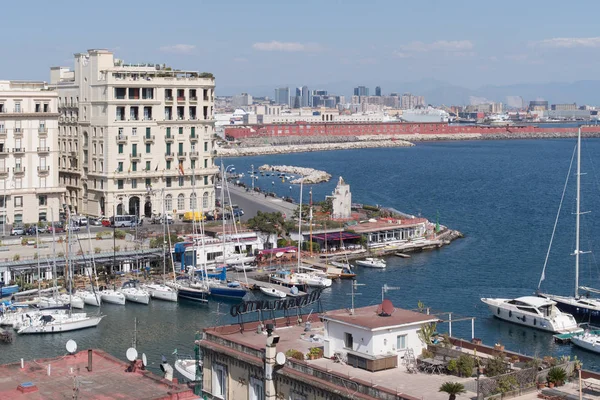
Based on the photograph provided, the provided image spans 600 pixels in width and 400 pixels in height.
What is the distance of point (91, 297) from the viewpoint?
36375 millimetres

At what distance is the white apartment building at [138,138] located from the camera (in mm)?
51625

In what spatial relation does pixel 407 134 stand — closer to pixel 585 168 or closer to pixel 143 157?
pixel 585 168

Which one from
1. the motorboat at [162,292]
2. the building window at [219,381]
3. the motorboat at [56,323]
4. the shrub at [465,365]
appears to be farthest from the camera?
the motorboat at [162,292]

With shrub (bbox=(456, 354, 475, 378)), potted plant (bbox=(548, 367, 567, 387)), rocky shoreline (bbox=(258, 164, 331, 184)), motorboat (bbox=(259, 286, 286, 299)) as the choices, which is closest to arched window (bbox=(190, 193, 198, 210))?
motorboat (bbox=(259, 286, 286, 299))

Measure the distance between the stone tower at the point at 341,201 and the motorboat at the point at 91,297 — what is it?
20861 millimetres

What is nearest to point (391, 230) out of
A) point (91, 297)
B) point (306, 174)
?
point (91, 297)

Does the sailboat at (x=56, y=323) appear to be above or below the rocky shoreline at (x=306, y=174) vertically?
above

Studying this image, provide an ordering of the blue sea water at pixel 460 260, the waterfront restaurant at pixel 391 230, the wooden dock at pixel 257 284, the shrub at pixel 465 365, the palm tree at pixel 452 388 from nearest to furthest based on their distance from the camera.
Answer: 1. the palm tree at pixel 452 388
2. the shrub at pixel 465 365
3. the blue sea water at pixel 460 260
4. the wooden dock at pixel 257 284
5. the waterfront restaurant at pixel 391 230

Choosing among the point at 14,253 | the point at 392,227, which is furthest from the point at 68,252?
the point at 392,227

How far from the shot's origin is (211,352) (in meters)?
17.7

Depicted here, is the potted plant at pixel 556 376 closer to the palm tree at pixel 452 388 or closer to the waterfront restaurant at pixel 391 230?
the palm tree at pixel 452 388

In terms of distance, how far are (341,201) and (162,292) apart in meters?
19.3

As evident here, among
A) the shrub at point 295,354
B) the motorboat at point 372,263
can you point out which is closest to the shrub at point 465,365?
the shrub at point 295,354

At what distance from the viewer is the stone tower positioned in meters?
55.0
